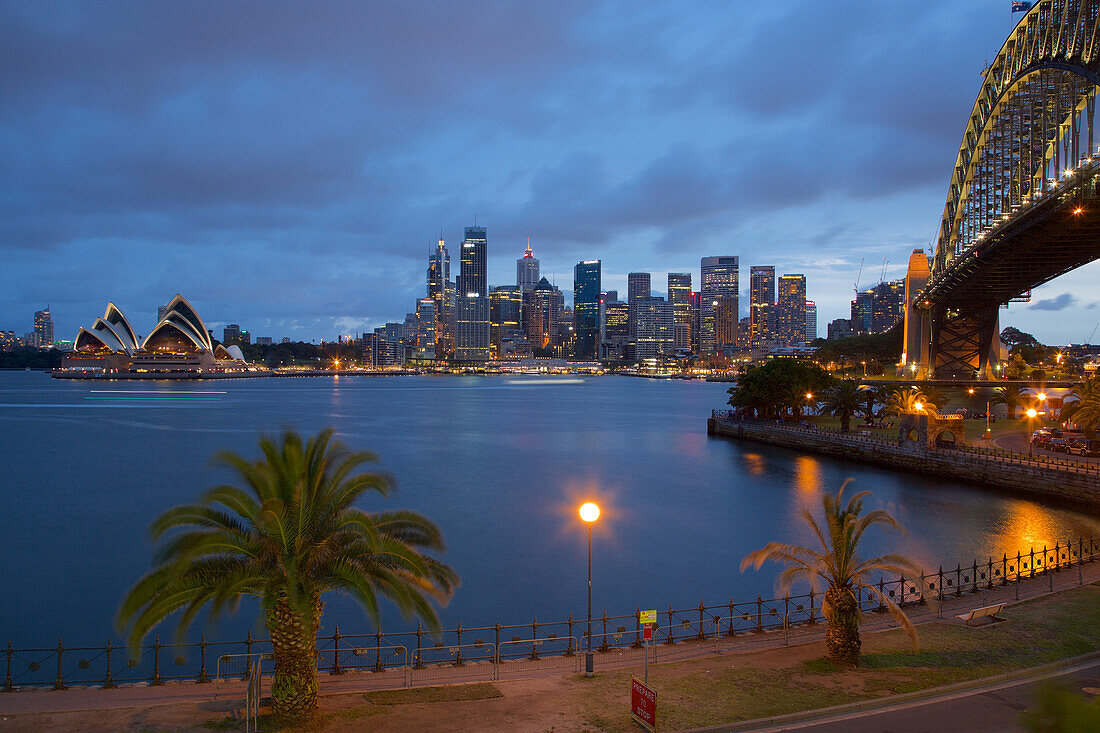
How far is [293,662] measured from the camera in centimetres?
1040

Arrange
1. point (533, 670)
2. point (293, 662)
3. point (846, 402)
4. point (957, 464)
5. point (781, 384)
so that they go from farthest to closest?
point (781, 384), point (846, 402), point (957, 464), point (533, 670), point (293, 662)

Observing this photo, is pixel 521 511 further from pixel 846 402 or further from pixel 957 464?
pixel 846 402

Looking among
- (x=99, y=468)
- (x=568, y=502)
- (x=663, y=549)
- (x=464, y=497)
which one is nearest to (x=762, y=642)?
(x=663, y=549)

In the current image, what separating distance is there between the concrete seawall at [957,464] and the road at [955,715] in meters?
26.4

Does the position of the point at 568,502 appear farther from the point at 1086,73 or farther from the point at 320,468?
the point at 1086,73

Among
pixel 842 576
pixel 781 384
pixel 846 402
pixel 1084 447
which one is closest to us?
pixel 842 576

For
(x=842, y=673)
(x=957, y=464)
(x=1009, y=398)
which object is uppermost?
(x=1009, y=398)

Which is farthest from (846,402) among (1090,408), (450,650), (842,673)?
(842,673)

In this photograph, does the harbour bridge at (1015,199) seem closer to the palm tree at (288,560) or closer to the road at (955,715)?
the road at (955,715)

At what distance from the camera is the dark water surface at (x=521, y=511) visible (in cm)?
2289

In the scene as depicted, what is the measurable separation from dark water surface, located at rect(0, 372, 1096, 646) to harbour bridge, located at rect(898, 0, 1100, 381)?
55.1 ft

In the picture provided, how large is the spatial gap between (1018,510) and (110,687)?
3607cm

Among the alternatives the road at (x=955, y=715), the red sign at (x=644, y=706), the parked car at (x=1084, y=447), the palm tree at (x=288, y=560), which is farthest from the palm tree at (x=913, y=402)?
the palm tree at (x=288, y=560)

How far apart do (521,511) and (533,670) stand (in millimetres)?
23944
